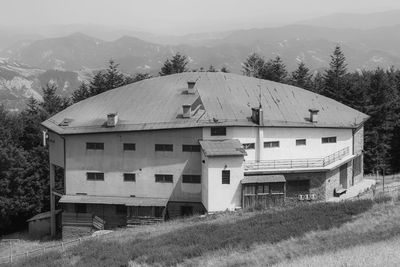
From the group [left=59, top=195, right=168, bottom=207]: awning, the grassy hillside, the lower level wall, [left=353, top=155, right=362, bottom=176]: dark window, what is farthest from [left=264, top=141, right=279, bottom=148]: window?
the lower level wall

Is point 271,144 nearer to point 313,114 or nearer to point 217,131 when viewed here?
point 313,114

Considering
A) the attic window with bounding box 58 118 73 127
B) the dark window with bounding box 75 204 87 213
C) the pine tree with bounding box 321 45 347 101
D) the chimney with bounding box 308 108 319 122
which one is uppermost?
the pine tree with bounding box 321 45 347 101

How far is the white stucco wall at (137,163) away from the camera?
4659cm

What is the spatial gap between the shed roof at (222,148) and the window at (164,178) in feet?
15.5

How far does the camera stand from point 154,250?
1124 inches

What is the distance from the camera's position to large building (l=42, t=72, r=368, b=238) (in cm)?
Answer: 4412

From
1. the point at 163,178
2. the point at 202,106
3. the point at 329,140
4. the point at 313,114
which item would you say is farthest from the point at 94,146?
the point at 329,140

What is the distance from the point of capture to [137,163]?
47.4m

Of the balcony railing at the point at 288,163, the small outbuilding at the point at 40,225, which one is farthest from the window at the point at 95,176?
the balcony railing at the point at 288,163

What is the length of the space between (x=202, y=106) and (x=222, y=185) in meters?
8.28

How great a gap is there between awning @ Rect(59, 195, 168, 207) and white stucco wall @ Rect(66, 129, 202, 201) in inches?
19.1

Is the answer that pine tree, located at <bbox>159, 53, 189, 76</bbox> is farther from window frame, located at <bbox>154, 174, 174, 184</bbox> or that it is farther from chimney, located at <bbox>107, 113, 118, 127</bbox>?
window frame, located at <bbox>154, 174, 174, 184</bbox>

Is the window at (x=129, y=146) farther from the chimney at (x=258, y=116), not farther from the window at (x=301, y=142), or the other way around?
the window at (x=301, y=142)

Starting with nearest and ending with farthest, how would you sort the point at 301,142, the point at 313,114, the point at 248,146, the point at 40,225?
the point at 248,146
the point at 301,142
the point at 313,114
the point at 40,225
